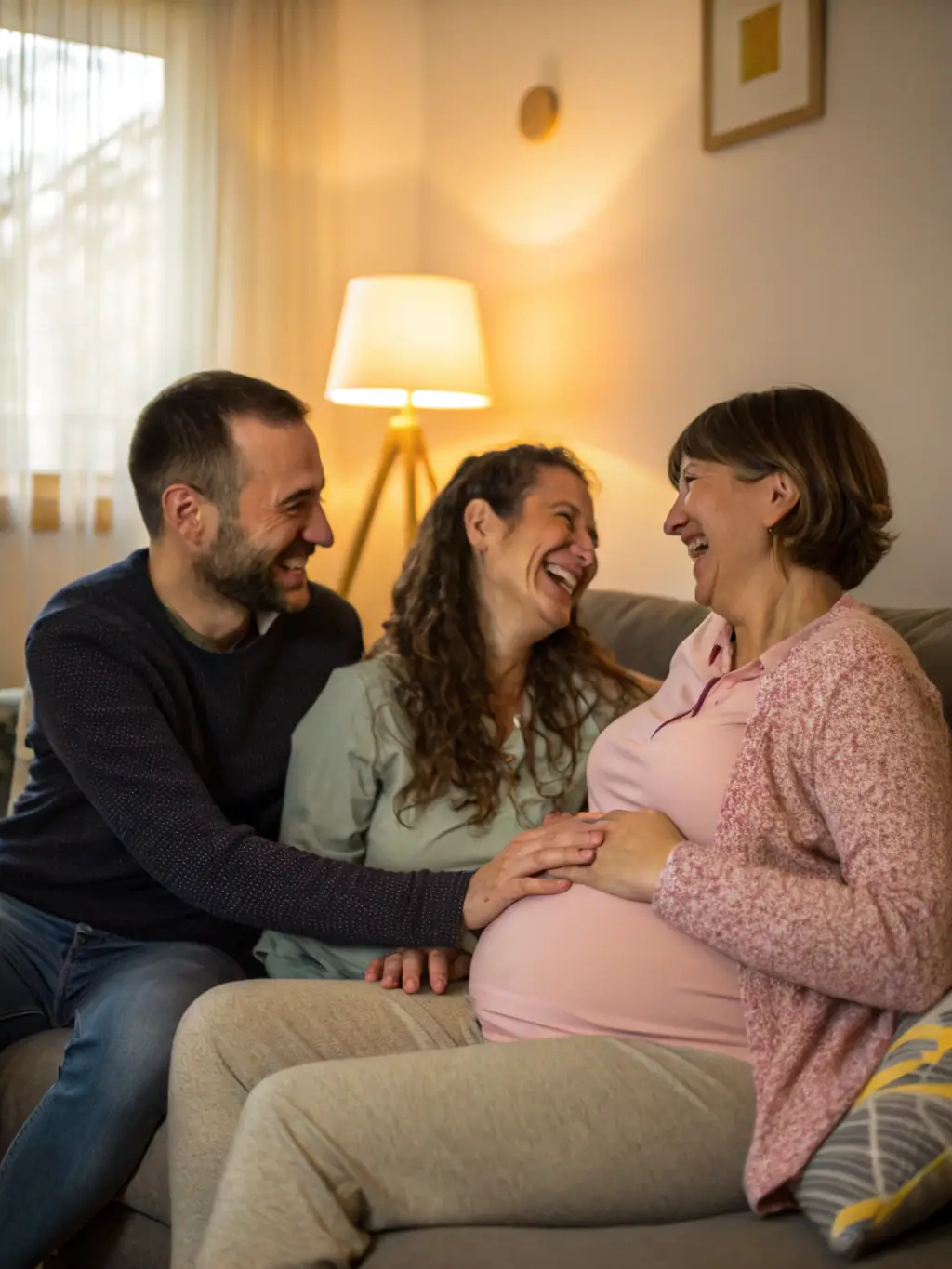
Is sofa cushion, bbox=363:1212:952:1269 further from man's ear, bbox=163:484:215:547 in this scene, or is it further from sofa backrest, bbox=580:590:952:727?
man's ear, bbox=163:484:215:547

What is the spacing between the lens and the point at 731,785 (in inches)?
51.1

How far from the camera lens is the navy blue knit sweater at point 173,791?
5.05ft

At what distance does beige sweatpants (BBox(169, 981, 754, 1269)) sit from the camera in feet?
3.69

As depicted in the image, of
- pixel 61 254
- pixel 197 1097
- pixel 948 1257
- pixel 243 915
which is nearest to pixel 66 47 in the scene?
pixel 61 254

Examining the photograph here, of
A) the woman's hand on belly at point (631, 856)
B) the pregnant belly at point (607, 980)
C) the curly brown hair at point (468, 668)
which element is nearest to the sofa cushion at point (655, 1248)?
the pregnant belly at point (607, 980)

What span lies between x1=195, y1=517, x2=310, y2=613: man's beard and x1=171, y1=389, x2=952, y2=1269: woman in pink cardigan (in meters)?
0.54

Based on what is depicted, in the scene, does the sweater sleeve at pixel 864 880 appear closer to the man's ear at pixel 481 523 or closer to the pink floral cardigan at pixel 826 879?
the pink floral cardigan at pixel 826 879

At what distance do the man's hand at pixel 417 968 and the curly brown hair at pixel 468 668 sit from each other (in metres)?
0.17

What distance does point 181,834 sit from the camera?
61.6 inches

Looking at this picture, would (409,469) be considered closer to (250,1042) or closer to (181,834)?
(181,834)

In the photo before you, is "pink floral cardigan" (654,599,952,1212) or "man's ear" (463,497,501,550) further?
"man's ear" (463,497,501,550)

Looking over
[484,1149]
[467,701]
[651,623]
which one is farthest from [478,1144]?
[651,623]

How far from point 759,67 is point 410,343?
40.5 inches

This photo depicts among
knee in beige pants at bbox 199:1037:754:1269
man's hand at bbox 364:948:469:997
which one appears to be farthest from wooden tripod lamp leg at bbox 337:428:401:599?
knee in beige pants at bbox 199:1037:754:1269
